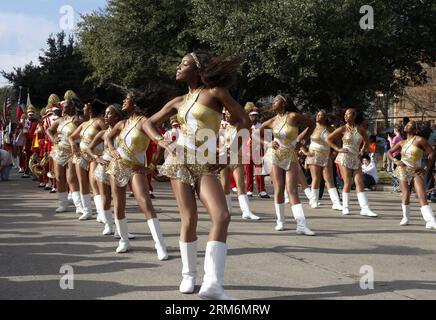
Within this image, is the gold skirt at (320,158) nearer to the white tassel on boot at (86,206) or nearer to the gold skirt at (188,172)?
the white tassel on boot at (86,206)

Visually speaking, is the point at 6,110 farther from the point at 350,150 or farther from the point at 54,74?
the point at 54,74

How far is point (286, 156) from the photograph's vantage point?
26.6 ft

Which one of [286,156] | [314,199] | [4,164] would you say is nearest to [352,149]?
[314,199]

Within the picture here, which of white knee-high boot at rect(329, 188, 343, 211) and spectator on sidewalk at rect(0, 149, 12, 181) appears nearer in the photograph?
white knee-high boot at rect(329, 188, 343, 211)

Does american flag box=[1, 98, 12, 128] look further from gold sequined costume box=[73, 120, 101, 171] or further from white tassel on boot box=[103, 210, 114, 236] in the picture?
white tassel on boot box=[103, 210, 114, 236]

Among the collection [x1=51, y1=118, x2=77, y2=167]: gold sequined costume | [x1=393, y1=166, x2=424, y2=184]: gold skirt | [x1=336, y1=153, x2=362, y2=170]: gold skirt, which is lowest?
[x1=393, y1=166, x2=424, y2=184]: gold skirt

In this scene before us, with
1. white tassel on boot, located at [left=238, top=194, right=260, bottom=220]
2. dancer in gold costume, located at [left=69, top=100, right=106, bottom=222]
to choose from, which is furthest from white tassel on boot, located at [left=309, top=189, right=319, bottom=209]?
dancer in gold costume, located at [left=69, top=100, right=106, bottom=222]

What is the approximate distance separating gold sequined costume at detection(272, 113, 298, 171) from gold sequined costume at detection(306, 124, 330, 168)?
320cm

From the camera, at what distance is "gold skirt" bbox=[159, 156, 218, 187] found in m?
4.89

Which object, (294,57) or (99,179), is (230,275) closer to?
(99,179)

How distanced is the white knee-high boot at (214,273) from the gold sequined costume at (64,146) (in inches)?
232

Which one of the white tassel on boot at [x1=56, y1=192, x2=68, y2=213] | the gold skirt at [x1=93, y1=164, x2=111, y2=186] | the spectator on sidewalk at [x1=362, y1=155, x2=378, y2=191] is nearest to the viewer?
the gold skirt at [x1=93, y1=164, x2=111, y2=186]

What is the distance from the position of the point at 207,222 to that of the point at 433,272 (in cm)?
402

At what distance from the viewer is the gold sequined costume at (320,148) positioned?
1150 centimetres
